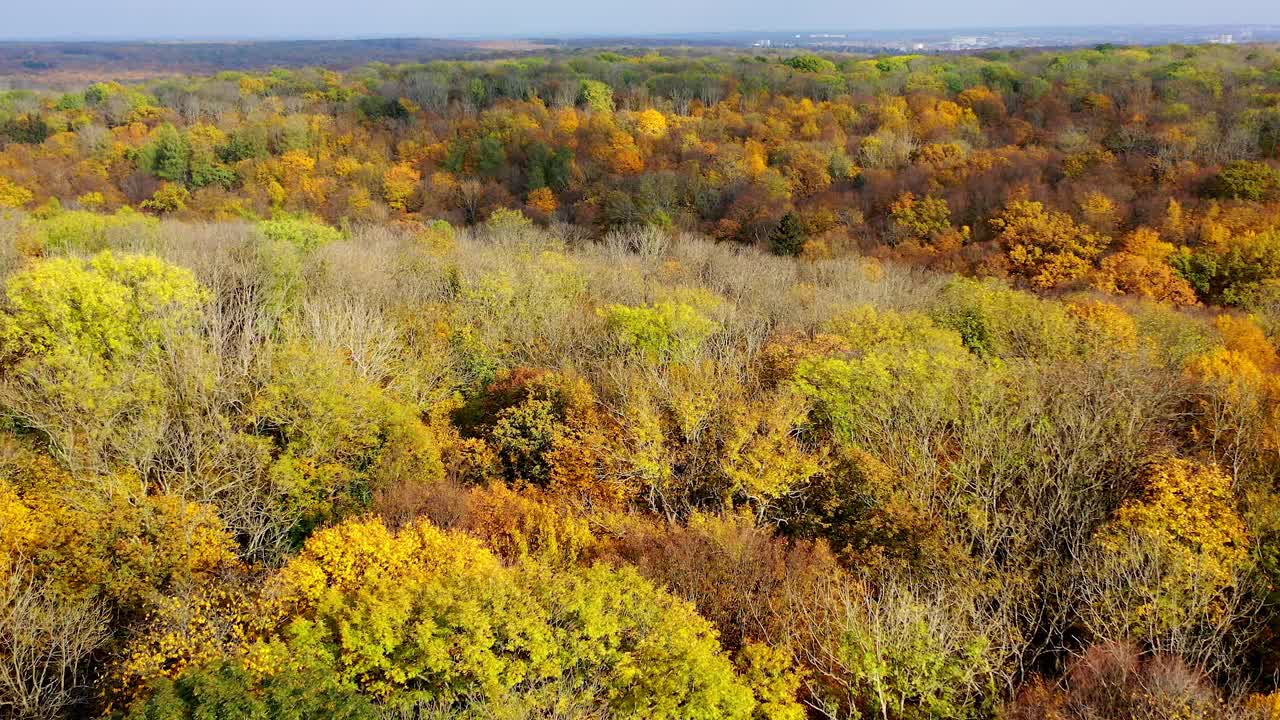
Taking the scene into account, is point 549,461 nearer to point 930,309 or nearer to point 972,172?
point 930,309

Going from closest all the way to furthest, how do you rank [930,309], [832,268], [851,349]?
[851,349]
[930,309]
[832,268]

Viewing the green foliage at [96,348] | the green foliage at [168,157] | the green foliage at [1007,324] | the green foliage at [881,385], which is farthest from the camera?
the green foliage at [168,157]

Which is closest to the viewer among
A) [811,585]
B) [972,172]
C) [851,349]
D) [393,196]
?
[811,585]

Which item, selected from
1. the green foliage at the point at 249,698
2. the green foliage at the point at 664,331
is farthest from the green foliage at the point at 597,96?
the green foliage at the point at 249,698

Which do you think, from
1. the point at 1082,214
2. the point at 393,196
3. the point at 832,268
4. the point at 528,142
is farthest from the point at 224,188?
the point at 1082,214

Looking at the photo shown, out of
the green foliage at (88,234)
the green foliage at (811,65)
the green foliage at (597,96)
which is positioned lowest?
the green foliage at (88,234)

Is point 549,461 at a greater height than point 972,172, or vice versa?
point 972,172

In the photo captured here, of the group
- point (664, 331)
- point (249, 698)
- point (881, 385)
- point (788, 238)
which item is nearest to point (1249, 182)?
point (788, 238)

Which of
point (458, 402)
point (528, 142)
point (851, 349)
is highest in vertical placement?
point (528, 142)

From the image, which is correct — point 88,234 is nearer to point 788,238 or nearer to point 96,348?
point 96,348

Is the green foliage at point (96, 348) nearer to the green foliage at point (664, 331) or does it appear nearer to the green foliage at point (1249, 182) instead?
the green foliage at point (664, 331)
